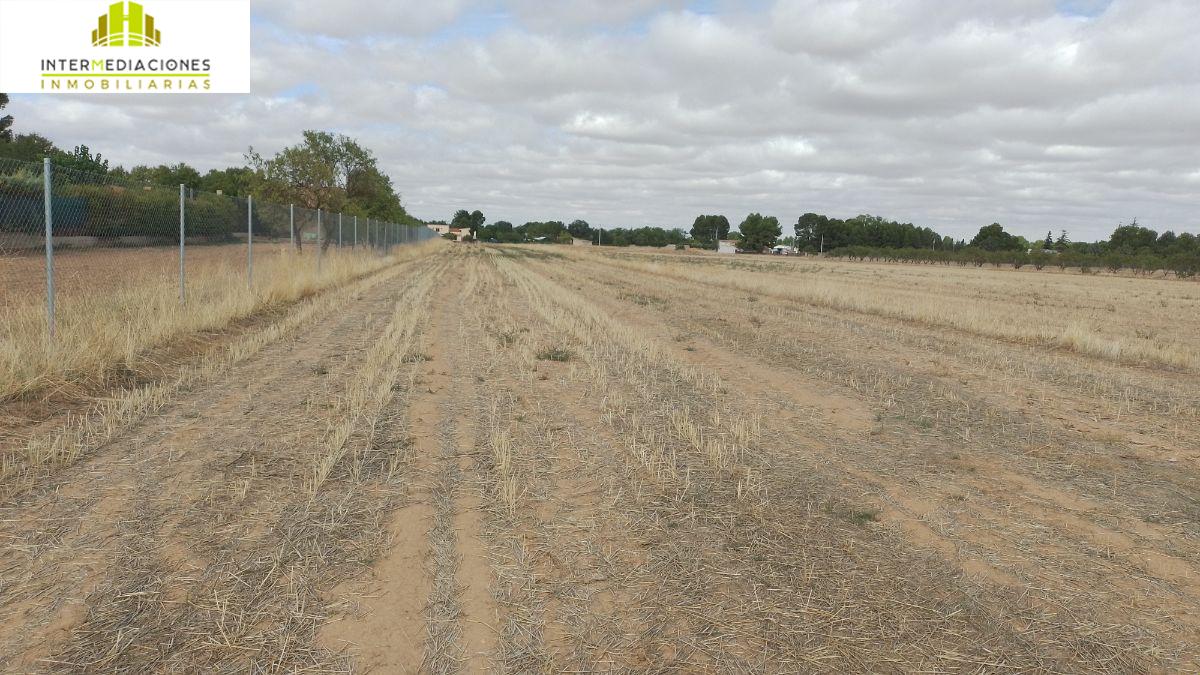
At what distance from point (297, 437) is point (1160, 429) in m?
8.17

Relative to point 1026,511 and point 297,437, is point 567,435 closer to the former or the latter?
point 297,437

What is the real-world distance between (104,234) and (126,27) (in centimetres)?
667

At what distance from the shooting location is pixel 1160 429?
280 inches

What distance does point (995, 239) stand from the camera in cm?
12631

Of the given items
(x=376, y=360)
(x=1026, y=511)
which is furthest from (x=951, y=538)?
(x=376, y=360)

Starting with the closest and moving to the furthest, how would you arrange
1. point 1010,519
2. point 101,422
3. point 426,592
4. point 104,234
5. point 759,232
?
point 426,592 → point 1010,519 → point 101,422 → point 104,234 → point 759,232

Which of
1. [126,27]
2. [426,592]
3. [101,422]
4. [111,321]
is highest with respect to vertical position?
[126,27]

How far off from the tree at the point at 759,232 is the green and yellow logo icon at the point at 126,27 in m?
136

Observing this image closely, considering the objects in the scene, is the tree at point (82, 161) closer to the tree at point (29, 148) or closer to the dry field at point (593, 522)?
the tree at point (29, 148)

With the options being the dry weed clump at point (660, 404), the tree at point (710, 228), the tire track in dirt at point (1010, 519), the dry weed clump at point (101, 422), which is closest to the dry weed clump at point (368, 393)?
the dry weed clump at point (101, 422)

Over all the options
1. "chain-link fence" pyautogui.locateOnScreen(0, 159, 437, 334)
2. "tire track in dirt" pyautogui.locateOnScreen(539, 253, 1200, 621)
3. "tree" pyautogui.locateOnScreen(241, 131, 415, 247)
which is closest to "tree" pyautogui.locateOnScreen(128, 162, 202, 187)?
"tree" pyautogui.locateOnScreen(241, 131, 415, 247)

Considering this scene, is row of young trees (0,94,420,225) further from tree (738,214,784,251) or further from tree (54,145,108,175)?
tree (738,214,784,251)

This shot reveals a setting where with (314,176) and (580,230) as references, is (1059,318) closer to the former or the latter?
(314,176)

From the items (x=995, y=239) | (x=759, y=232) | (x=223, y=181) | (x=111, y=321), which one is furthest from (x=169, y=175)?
(x=995, y=239)
